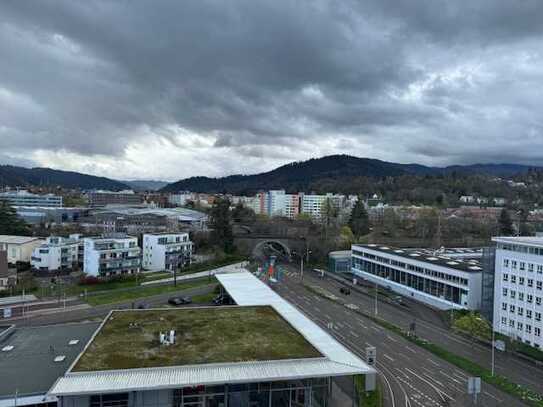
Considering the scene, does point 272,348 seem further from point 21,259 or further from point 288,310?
point 21,259

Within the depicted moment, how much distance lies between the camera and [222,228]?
254 feet

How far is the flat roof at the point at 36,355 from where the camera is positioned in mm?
20906

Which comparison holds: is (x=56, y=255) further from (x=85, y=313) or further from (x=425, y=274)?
(x=425, y=274)

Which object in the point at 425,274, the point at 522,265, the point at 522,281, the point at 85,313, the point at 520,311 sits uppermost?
the point at 522,265

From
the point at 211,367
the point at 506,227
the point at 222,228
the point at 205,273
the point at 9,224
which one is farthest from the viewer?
the point at 506,227

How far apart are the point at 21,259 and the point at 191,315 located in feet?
145

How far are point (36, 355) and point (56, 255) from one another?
39576 millimetres

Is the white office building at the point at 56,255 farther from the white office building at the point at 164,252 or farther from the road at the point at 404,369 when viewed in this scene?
the road at the point at 404,369

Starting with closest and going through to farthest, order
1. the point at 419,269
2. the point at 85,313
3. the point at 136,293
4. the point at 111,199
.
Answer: the point at 85,313 < the point at 136,293 < the point at 419,269 < the point at 111,199

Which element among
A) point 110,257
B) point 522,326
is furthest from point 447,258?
point 110,257

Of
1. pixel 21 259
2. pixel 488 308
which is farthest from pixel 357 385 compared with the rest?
pixel 21 259

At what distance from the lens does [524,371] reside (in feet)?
95.8

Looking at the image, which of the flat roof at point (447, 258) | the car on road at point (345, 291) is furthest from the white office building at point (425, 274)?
the car on road at point (345, 291)

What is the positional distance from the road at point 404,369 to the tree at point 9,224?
56654 millimetres
